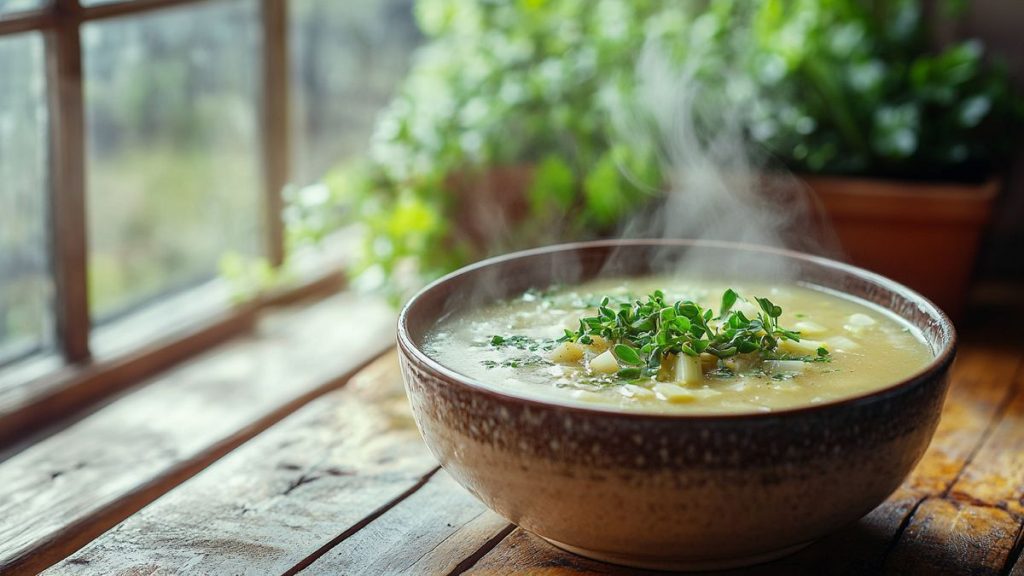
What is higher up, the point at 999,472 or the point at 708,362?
the point at 708,362

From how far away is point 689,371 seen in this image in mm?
1290

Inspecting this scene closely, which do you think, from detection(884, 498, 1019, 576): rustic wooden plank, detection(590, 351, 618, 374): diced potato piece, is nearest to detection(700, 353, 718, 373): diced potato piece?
detection(590, 351, 618, 374): diced potato piece

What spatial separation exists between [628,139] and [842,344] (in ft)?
4.11

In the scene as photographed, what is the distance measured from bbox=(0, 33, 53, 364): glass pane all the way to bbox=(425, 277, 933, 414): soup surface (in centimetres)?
98

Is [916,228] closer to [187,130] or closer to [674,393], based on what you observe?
[674,393]

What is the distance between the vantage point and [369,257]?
2.57 meters

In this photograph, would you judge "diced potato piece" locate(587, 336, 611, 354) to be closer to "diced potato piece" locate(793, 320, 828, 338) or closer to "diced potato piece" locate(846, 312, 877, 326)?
"diced potato piece" locate(793, 320, 828, 338)

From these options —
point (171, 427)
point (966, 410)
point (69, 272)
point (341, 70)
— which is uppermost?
point (341, 70)

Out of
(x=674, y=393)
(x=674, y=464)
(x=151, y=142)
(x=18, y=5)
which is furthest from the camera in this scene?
(x=151, y=142)

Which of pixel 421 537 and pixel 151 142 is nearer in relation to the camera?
pixel 421 537

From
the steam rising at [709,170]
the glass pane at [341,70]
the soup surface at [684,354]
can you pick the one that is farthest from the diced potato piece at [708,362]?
the glass pane at [341,70]

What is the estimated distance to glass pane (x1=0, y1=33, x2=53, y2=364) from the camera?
6.51 ft

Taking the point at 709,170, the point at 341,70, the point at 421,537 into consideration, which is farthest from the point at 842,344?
the point at 341,70

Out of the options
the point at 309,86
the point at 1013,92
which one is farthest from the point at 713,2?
the point at 309,86
